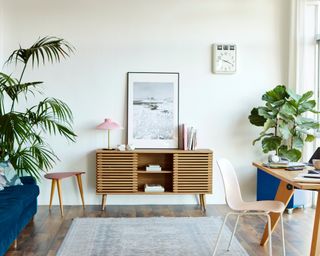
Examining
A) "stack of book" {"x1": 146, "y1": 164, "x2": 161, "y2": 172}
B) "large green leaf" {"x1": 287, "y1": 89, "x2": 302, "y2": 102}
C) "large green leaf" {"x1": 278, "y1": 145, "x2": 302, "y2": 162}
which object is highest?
"large green leaf" {"x1": 287, "y1": 89, "x2": 302, "y2": 102}

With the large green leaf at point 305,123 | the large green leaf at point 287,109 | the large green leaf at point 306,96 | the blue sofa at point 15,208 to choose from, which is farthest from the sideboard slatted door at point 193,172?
the blue sofa at point 15,208

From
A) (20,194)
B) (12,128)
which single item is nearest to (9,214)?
(20,194)

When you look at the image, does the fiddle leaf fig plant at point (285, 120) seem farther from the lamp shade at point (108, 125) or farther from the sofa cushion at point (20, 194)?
the sofa cushion at point (20, 194)

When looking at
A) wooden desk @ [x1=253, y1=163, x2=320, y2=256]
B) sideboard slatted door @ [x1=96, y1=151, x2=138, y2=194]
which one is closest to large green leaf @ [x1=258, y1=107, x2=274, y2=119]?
wooden desk @ [x1=253, y1=163, x2=320, y2=256]

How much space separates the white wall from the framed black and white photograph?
0.14 meters

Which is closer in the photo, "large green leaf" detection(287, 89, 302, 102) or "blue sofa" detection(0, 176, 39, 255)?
"blue sofa" detection(0, 176, 39, 255)

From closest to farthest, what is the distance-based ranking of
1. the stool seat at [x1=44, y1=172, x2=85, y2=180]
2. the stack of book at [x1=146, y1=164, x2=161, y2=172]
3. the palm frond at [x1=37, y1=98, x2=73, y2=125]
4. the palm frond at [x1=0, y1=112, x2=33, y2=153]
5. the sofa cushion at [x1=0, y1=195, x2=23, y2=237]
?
the sofa cushion at [x1=0, y1=195, x2=23, y2=237] < the palm frond at [x1=0, y1=112, x2=33, y2=153] < the palm frond at [x1=37, y1=98, x2=73, y2=125] < the stool seat at [x1=44, y1=172, x2=85, y2=180] < the stack of book at [x1=146, y1=164, x2=161, y2=172]

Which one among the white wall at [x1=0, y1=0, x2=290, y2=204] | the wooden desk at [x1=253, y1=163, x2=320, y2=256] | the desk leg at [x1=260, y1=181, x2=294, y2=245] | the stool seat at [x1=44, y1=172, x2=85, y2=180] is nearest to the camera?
the wooden desk at [x1=253, y1=163, x2=320, y2=256]

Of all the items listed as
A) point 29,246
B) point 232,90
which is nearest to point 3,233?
point 29,246

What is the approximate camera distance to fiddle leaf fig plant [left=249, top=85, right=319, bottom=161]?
201 inches

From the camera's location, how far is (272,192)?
17.2 ft

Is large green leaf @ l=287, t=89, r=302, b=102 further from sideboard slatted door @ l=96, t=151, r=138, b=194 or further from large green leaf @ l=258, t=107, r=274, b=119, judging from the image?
sideboard slatted door @ l=96, t=151, r=138, b=194

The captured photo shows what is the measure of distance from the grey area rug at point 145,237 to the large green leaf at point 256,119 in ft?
4.57

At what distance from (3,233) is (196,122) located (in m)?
3.15
